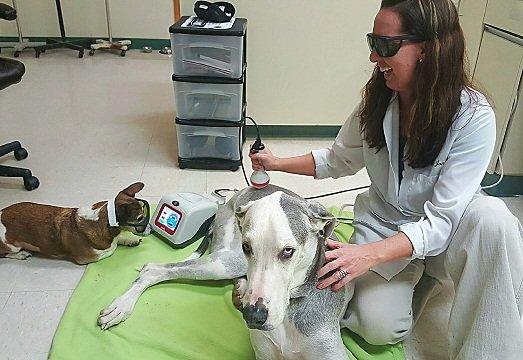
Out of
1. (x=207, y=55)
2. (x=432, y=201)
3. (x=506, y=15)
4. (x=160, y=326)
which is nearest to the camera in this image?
(x=432, y=201)

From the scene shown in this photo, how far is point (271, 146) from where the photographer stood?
3387 mm

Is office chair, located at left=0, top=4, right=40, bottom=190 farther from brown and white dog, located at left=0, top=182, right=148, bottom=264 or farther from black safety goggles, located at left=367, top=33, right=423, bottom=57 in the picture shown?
black safety goggles, located at left=367, top=33, right=423, bottom=57

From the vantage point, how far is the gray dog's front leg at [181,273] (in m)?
1.83

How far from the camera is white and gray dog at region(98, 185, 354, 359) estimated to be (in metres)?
1.15

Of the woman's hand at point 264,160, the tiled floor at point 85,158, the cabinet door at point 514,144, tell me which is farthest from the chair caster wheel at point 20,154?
the cabinet door at point 514,144

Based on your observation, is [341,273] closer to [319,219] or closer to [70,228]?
[319,219]

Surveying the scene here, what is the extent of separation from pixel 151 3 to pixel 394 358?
4.99 meters

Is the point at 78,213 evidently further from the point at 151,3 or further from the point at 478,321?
the point at 151,3

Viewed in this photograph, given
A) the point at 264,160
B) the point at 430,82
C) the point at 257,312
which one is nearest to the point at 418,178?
the point at 430,82

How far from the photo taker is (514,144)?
8.61ft

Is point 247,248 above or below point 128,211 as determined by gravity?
above

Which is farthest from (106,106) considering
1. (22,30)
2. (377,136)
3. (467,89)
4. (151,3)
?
(467,89)

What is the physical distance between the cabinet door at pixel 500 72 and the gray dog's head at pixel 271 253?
5.62 ft

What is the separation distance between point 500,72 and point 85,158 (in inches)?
99.7
